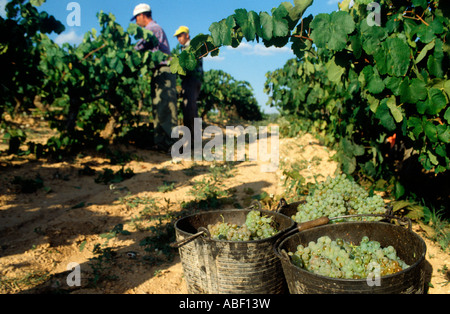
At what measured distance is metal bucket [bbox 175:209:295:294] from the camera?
6.01 ft

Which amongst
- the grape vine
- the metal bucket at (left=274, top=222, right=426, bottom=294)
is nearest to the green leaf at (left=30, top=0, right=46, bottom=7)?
the grape vine

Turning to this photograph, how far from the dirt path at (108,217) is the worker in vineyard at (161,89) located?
90 cm

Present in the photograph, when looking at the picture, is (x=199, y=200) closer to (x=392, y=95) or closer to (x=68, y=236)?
(x=68, y=236)

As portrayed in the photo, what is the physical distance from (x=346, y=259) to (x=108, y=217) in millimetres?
2966

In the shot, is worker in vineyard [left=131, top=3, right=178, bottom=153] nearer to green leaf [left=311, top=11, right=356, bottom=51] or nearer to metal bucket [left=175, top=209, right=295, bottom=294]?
green leaf [left=311, top=11, right=356, bottom=51]

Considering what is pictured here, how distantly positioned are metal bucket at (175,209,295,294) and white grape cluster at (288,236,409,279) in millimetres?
169

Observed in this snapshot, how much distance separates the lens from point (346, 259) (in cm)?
171

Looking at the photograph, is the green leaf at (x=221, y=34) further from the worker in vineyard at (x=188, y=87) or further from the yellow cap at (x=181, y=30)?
the yellow cap at (x=181, y=30)

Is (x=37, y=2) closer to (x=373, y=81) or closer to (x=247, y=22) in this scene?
(x=247, y=22)

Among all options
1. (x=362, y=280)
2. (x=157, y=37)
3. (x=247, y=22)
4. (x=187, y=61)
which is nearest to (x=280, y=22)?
(x=247, y=22)

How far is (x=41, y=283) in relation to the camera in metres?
2.49

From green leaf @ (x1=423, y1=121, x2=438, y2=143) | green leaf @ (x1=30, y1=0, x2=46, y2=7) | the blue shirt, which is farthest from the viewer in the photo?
the blue shirt

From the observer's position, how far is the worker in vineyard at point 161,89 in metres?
7.05
